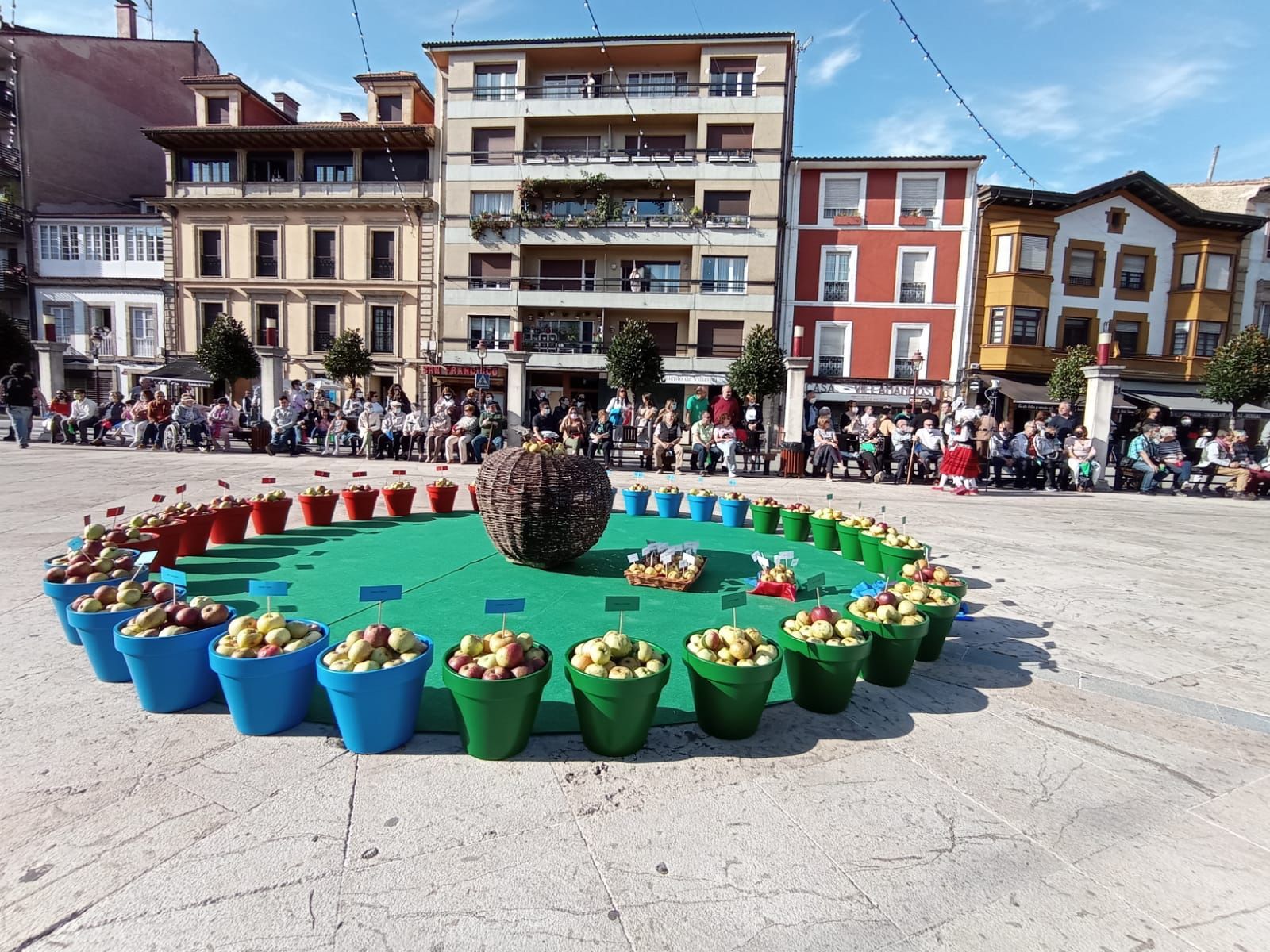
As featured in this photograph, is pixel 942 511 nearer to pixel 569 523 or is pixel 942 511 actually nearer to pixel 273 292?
pixel 569 523

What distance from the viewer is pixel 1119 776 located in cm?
320

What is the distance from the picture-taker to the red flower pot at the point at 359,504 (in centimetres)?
830

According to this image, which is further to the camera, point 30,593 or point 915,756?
point 30,593

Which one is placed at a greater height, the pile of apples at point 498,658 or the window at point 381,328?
the window at point 381,328

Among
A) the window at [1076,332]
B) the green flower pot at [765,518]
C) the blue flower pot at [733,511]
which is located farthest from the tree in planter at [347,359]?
the window at [1076,332]

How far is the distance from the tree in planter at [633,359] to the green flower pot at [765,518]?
14.3 metres

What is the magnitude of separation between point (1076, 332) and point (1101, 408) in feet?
42.9

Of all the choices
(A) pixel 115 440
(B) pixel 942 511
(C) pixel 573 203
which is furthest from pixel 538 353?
(B) pixel 942 511

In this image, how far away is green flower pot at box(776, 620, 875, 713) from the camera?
3590 millimetres

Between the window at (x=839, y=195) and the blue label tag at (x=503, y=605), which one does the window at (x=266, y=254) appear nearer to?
the window at (x=839, y=195)

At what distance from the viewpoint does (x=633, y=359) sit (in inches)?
882

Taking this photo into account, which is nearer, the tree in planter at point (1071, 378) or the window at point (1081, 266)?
the tree in planter at point (1071, 378)

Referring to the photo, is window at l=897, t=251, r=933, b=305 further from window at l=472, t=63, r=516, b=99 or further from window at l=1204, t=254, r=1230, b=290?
window at l=472, t=63, r=516, b=99

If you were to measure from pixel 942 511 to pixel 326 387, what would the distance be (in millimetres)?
22999
